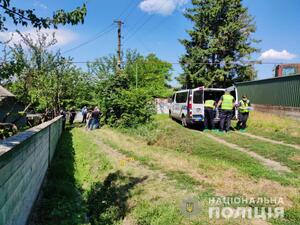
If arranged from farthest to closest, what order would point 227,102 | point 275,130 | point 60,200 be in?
point 275,130
point 227,102
point 60,200

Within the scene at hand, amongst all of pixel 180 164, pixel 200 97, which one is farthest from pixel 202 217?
pixel 200 97

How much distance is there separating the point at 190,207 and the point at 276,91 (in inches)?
738

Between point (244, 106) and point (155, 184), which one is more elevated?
point (244, 106)

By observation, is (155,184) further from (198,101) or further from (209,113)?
(198,101)

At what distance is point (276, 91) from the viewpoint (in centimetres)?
2128

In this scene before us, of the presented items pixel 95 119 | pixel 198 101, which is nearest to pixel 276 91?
pixel 198 101

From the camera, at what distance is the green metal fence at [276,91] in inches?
738

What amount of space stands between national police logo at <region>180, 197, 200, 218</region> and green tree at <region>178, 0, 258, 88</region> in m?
31.4

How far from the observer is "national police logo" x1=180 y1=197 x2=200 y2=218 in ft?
15.0

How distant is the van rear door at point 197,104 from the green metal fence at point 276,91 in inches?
298

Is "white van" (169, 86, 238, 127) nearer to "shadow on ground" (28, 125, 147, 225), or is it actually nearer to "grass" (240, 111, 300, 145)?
"grass" (240, 111, 300, 145)

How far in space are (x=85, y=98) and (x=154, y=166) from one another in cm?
1769

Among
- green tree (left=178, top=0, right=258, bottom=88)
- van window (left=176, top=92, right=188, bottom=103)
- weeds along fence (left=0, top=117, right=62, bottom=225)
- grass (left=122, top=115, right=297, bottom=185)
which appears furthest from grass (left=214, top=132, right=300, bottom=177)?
green tree (left=178, top=0, right=258, bottom=88)

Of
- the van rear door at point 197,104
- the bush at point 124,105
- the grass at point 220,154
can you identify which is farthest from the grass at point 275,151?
the bush at point 124,105
